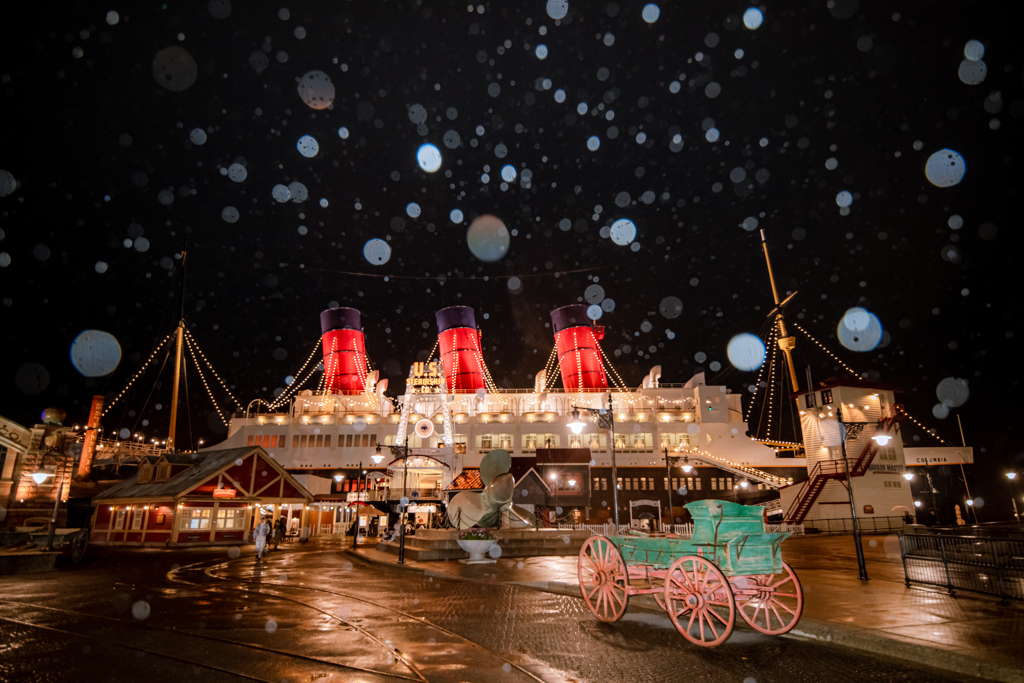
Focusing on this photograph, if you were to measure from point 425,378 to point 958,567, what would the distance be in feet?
125

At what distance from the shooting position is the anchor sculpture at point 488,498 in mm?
21766

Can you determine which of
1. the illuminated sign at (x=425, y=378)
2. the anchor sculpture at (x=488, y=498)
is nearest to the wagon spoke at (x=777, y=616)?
the anchor sculpture at (x=488, y=498)

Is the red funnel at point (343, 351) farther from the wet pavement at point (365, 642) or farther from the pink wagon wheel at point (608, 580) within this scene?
the pink wagon wheel at point (608, 580)

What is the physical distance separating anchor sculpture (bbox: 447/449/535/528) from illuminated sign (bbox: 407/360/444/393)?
22.6 m

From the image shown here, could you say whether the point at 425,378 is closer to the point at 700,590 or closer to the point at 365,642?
the point at 365,642

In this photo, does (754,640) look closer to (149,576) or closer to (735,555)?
(735,555)

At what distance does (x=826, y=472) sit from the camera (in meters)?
35.0

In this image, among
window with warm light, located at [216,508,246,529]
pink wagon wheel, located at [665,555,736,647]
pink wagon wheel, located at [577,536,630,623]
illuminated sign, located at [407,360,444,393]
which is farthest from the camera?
illuminated sign, located at [407,360,444,393]

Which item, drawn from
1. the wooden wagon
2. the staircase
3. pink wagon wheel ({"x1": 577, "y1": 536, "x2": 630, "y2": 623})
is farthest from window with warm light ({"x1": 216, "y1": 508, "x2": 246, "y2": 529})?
the staircase

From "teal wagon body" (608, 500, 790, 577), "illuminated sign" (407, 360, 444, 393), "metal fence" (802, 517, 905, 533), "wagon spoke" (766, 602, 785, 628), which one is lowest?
"metal fence" (802, 517, 905, 533)

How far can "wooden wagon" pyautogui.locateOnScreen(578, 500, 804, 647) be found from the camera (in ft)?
21.7

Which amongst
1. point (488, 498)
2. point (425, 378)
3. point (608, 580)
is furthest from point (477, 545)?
point (425, 378)

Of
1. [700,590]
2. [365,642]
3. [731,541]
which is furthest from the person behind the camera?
[365,642]

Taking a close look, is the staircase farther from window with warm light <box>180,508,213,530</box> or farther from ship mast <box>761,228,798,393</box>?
window with warm light <box>180,508,213,530</box>
